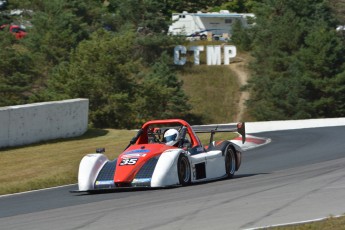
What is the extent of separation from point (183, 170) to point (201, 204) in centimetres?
325

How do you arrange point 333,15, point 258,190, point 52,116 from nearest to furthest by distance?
point 258,190, point 52,116, point 333,15

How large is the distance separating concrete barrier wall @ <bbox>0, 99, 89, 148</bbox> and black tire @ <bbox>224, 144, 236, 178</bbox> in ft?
29.5

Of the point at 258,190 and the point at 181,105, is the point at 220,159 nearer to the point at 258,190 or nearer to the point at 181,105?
the point at 258,190

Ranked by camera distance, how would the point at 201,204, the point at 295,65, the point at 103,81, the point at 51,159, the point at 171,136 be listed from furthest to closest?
the point at 295,65 < the point at 103,81 < the point at 51,159 < the point at 171,136 < the point at 201,204

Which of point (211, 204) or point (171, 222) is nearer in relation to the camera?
point (171, 222)

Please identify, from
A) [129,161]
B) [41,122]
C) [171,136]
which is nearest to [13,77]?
[41,122]

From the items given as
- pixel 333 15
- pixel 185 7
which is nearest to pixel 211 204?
pixel 333 15

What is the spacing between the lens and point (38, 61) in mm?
71562

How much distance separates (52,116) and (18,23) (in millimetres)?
72531

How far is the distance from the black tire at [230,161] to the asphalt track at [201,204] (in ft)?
0.64

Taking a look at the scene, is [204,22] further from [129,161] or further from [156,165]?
[156,165]

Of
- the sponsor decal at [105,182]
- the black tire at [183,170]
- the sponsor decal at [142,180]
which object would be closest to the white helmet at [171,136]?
the black tire at [183,170]

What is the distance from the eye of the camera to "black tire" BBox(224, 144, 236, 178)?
16.3 m

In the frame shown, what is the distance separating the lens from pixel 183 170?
1482cm
